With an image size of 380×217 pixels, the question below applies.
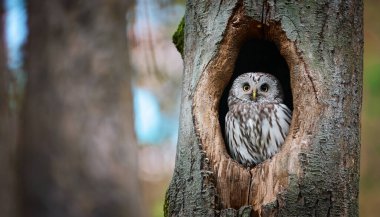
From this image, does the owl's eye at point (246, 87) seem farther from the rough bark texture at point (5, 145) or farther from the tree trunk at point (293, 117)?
the rough bark texture at point (5, 145)

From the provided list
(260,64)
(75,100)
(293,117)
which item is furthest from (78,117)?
(293,117)

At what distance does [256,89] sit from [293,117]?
1.14 m

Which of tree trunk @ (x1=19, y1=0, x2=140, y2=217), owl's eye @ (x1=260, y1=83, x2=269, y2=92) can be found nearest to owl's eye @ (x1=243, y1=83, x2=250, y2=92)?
owl's eye @ (x1=260, y1=83, x2=269, y2=92)

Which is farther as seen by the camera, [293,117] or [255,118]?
[255,118]

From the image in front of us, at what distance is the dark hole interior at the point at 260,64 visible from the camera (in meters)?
5.75

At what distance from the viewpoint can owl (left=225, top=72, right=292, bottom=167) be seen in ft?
18.3

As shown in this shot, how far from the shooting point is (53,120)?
26.5 feet

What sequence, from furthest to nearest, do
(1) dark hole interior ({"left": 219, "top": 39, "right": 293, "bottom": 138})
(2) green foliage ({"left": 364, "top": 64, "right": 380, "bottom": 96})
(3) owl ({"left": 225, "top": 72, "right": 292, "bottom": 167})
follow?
(2) green foliage ({"left": 364, "top": 64, "right": 380, "bottom": 96}), (1) dark hole interior ({"left": 219, "top": 39, "right": 293, "bottom": 138}), (3) owl ({"left": 225, "top": 72, "right": 292, "bottom": 167})

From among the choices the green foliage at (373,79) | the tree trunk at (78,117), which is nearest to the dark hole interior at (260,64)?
the tree trunk at (78,117)

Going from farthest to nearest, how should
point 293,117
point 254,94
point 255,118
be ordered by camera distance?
point 254,94, point 255,118, point 293,117

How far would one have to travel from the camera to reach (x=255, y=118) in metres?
5.77

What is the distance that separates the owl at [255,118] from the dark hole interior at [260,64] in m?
0.16

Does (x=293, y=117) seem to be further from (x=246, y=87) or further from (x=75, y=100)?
(x=75, y=100)

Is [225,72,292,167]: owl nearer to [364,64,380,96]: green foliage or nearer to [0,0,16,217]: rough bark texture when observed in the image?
[0,0,16,217]: rough bark texture
